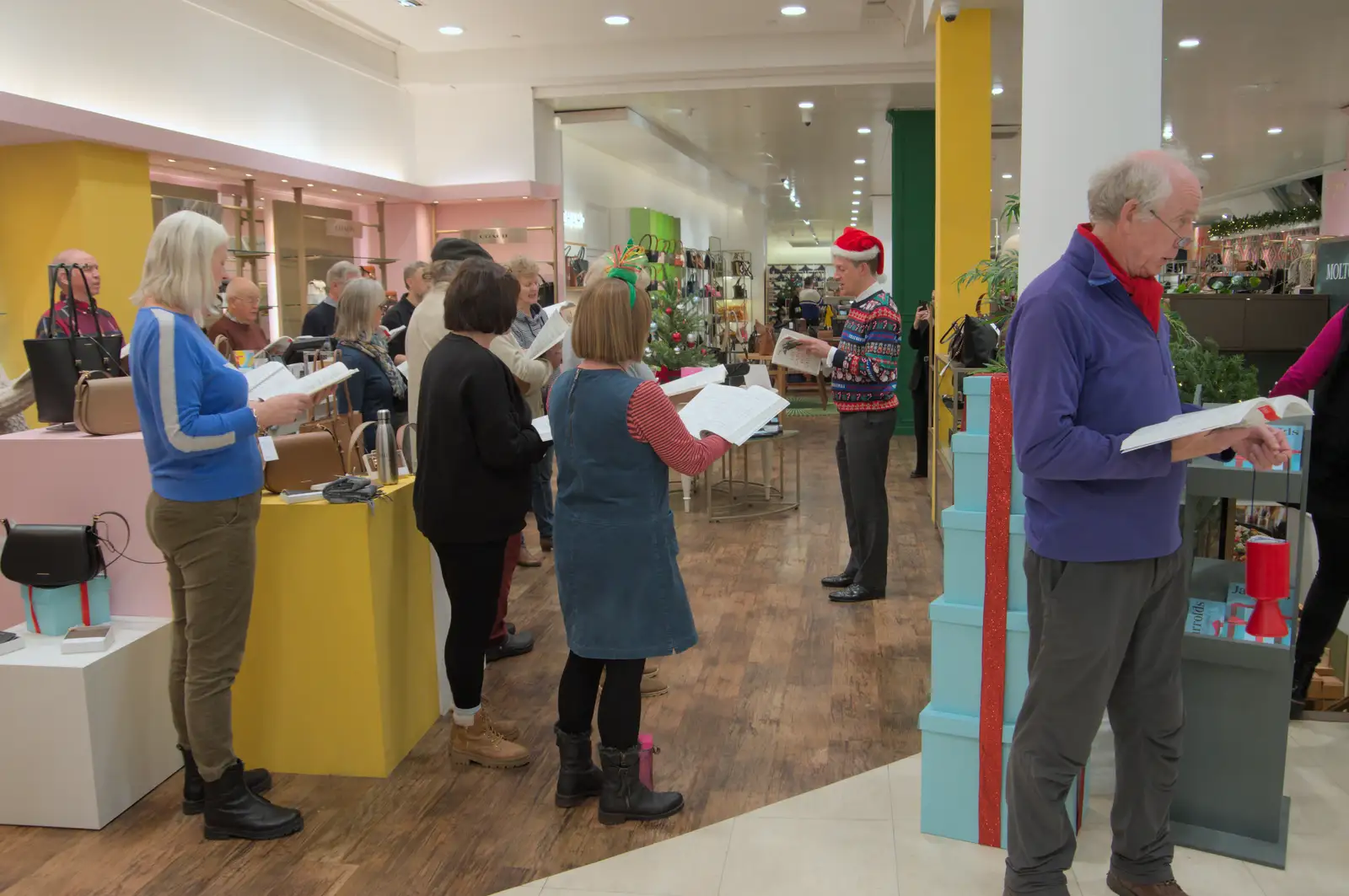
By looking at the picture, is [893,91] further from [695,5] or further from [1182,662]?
[1182,662]

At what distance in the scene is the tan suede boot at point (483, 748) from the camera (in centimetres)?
323

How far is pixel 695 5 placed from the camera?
8.62m

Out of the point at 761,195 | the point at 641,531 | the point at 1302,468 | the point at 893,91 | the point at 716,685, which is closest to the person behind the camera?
the point at 1302,468

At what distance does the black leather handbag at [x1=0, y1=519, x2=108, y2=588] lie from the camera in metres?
2.98

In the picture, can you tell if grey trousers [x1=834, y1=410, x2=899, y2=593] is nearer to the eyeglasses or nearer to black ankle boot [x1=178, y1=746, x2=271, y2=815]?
the eyeglasses

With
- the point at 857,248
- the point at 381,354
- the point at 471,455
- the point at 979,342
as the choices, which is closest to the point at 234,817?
the point at 471,455

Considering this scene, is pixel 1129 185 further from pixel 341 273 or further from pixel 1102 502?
pixel 341 273

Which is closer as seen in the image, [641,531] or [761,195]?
[641,531]

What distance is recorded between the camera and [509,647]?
430cm

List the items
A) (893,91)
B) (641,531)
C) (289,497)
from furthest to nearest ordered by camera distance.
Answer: (893,91), (289,497), (641,531)

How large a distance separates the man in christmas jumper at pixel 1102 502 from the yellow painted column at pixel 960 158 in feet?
15.2

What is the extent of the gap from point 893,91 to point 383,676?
362 inches

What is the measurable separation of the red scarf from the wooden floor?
1739 mm

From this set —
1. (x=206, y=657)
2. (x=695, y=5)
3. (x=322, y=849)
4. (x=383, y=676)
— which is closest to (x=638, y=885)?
→ (x=322, y=849)
